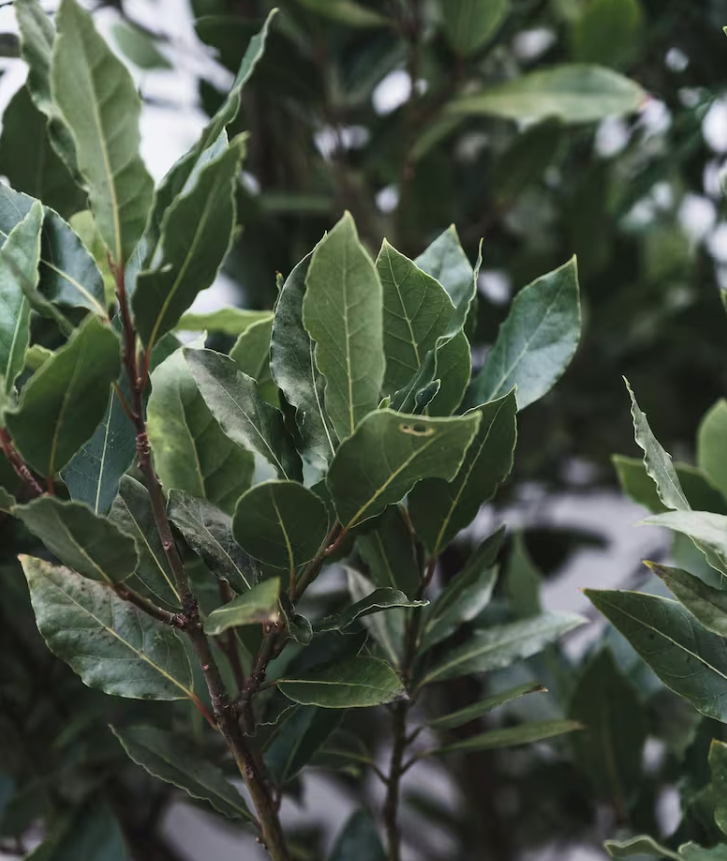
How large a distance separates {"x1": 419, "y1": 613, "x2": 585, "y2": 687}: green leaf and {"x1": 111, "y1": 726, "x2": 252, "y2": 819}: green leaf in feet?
0.32

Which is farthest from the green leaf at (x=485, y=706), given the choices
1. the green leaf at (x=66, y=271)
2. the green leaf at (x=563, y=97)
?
the green leaf at (x=563, y=97)

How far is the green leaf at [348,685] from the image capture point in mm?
332

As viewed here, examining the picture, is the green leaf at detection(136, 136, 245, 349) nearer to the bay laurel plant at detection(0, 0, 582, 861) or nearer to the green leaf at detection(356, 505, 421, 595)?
the bay laurel plant at detection(0, 0, 582, 861)

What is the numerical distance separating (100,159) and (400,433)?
13 cm

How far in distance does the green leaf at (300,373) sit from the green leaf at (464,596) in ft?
0.32

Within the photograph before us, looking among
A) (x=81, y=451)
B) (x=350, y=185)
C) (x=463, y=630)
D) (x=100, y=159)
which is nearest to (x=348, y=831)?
(x=463, y=630)

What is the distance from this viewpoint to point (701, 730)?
47 centimetres

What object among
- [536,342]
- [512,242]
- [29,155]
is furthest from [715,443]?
[512,242]

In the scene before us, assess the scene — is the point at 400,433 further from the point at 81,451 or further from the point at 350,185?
the point at 350,185

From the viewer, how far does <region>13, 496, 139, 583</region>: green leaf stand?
287 mm

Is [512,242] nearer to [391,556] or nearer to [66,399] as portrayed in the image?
[391,556]

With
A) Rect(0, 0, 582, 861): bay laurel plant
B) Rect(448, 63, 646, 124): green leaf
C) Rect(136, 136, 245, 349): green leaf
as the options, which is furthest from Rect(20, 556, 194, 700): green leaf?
Rect(448, 63, 646, 124): green leaf

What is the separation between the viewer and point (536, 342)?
0.40m

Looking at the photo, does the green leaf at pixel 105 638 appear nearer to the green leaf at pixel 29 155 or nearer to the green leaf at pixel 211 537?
the green leaf at pixel 211 537
